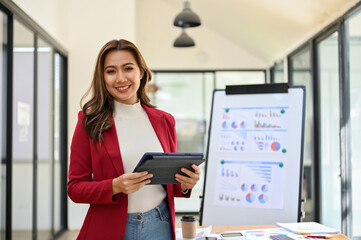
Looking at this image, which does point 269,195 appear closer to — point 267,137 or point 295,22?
point 267,137

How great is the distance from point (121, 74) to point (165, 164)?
1.15ft

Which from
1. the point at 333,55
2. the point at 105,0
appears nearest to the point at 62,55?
the point at 105,0

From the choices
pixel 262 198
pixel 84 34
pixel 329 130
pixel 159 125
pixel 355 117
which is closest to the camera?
pixel 159 125

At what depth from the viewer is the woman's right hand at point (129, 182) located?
1.37 m

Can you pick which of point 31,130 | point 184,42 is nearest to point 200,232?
point 31,130

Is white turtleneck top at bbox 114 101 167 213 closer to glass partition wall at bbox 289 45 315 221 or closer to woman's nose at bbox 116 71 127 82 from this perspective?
woman's nose at bbox 116 71 127 82

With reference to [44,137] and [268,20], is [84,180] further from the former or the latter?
[268,20]

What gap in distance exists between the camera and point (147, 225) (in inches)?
57.7

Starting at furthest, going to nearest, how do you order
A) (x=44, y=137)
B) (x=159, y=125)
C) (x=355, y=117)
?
1. (x=44, y=137)
2. (x=355, y=117)
3. (x=159, y=125)

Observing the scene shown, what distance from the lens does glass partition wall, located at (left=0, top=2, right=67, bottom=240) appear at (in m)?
3.63

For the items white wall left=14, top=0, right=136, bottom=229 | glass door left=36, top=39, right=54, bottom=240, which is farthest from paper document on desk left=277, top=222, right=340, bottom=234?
white wall left=14, top=0, right=136, bottom=229

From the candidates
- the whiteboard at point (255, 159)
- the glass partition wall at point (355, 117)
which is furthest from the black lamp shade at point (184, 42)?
the whiteboard at point (255, 159)

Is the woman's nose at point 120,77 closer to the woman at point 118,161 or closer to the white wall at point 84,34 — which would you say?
the woman at point 118,161

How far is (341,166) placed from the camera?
13.9ft
